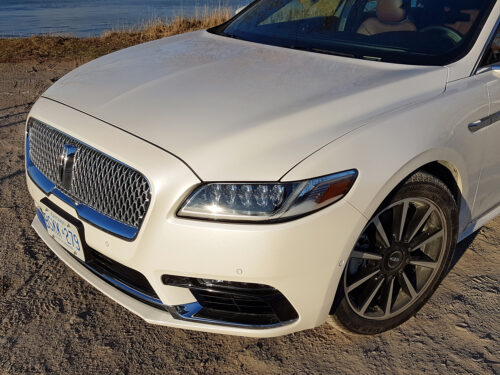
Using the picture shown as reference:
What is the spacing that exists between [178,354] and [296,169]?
3.62ft

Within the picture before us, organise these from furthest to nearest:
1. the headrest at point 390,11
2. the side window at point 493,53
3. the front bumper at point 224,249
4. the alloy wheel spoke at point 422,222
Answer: the headrest at point 390,11 → the side window at point 493,53 → the alloy wheel spoke at point 422,222 → the front bumper at point 224,249

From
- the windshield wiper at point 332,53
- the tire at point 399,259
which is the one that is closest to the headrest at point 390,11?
the windshield wiper at point 332,53

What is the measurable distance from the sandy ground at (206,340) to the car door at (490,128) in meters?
0.53

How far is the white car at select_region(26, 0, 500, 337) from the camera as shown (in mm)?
2100

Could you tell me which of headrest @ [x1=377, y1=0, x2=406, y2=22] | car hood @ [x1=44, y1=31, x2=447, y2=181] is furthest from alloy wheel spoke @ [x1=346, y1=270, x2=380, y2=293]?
headrest @ [x1=377, y1=0, x2=406, y2=22]

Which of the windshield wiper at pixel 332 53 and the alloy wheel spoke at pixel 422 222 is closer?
the alloy wheel spoke at pixel 422 222

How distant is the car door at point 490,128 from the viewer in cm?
276

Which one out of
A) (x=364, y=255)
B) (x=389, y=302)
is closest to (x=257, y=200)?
(x=364, y=255)

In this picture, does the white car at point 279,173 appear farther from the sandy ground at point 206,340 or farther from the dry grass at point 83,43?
the dry grass at point 83,43

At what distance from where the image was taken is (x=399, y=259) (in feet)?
8.55

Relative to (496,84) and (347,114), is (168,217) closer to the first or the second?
(347,114)

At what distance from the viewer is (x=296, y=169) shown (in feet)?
6.87

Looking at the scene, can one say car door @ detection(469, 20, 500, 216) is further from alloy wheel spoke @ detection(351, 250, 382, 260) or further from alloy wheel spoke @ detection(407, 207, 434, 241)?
alloy wheel spoke @ detection(351, 250, 382, 260)

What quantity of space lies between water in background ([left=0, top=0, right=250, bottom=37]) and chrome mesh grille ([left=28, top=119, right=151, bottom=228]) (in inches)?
421
